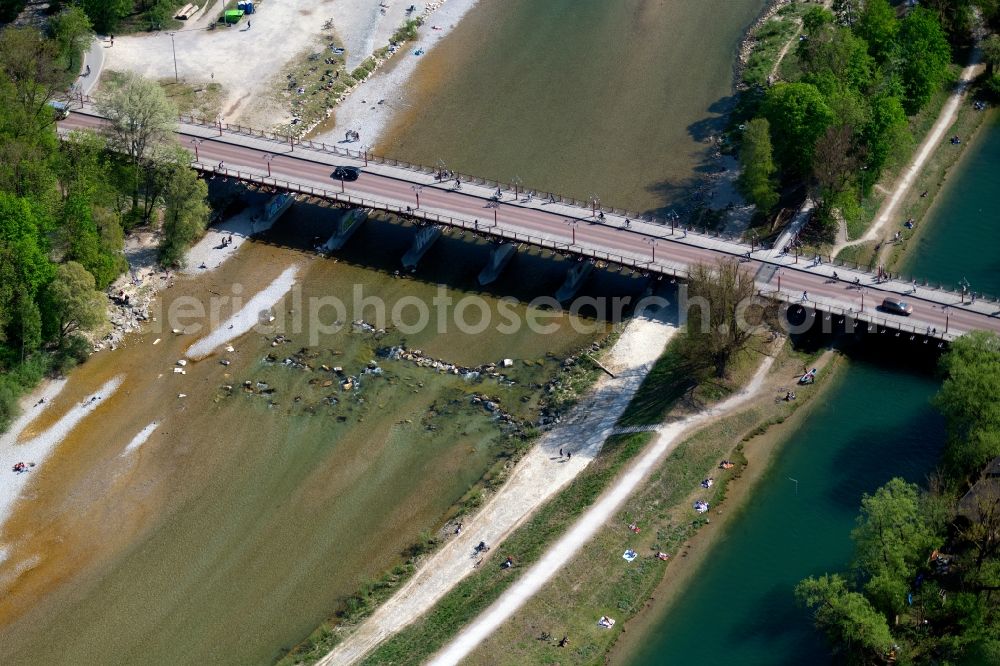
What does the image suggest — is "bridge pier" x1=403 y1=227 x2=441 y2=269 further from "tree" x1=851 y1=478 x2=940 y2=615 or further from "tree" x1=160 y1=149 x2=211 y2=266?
"tree" x1=851 y1=478 x2=940 y2=615

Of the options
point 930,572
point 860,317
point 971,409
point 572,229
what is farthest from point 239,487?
point 971,409

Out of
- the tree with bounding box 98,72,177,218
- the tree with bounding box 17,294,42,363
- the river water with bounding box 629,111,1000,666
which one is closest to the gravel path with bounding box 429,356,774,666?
the river water with bounding box 629,111,1000,666

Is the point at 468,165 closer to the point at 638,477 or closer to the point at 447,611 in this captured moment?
the point at 638,477

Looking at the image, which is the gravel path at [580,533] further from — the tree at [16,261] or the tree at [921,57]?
the tree at [16,261]

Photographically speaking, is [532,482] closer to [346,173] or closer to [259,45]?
[346,173]

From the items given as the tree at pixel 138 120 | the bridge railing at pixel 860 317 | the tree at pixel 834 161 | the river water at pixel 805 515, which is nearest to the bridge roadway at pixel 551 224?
the bridge railing at pixel 860 317

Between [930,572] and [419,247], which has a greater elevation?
[419,247]
